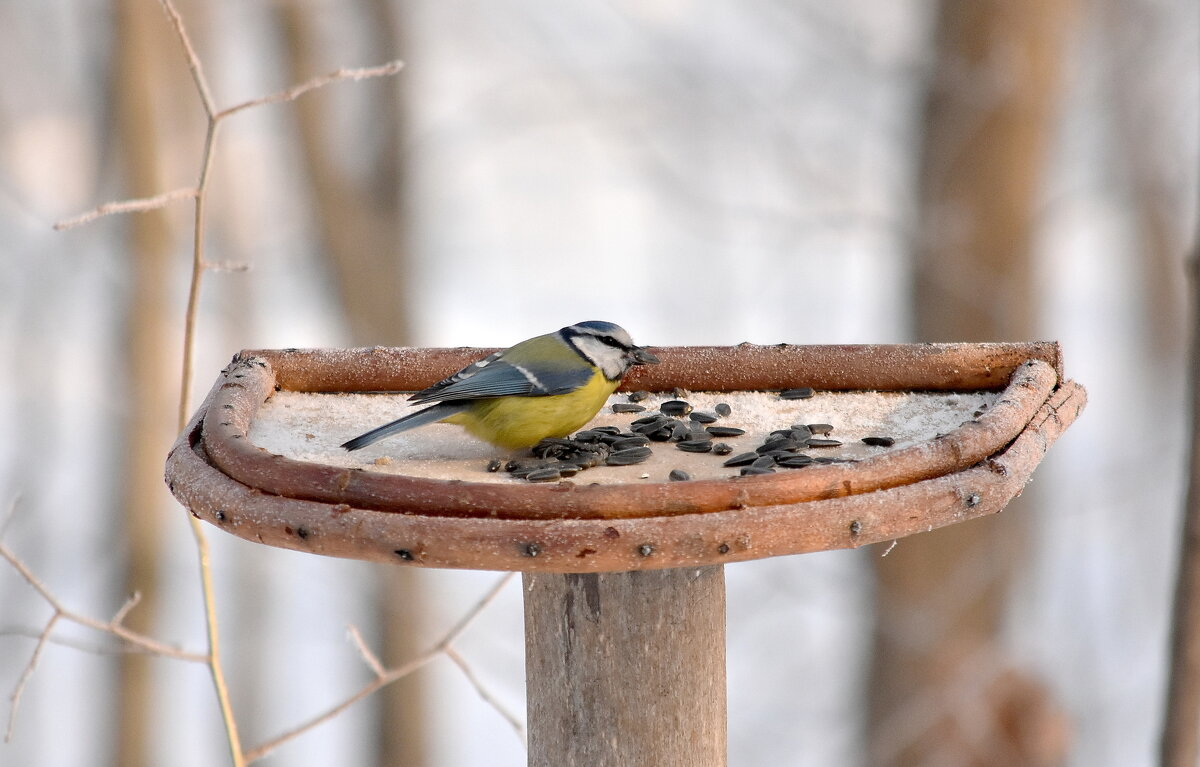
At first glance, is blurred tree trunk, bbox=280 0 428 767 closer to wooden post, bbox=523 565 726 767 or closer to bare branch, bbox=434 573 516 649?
bare branch, bbox=434 573 516 649

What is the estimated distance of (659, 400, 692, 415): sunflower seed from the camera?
9.43ft

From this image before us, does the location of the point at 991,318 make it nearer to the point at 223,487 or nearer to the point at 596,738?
the point at 596,738

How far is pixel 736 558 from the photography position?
185 cm

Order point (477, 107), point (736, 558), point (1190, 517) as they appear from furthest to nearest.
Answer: point (477, 107), point (1190, 517), point (736, 558)

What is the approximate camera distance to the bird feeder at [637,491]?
1833mm

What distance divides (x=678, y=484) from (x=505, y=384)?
2.53ft

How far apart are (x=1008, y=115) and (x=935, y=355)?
3191 mm

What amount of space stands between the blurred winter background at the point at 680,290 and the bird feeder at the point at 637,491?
3024 mm

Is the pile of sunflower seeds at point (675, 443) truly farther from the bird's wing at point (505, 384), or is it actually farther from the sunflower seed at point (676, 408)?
the bird's wing at point (505, 384)

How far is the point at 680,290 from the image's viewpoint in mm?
8422

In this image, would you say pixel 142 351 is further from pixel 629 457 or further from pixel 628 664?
pixel 628 664

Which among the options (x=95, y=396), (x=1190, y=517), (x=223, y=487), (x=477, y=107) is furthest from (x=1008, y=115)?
(x=95, y=396)

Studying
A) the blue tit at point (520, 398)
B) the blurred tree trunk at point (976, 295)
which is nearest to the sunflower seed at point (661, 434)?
the blue tit at point (520, 398)

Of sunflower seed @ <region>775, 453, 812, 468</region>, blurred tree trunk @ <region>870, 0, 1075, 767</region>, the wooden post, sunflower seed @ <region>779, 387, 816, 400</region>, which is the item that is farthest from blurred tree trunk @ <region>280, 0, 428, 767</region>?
sunflower seed @ <region>775, 453, 812, 468</region>
